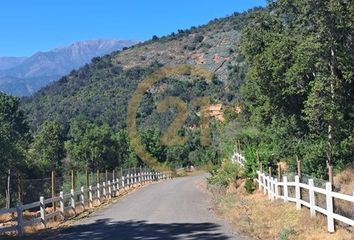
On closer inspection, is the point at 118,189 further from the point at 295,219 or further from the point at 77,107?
the point at 77,107

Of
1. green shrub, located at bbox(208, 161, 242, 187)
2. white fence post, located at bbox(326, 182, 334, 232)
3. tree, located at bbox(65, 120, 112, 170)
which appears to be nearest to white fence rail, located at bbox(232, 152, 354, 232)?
white fence post, located at bbox(326, 182, 334, 232)

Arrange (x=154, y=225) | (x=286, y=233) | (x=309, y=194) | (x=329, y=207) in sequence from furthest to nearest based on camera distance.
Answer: (x=154, y=225) < (x=309, y=194) < (x=286, y=233) < (x=329, y=207)

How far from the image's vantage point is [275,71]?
27125 millimetres

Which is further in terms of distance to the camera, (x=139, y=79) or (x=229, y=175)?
(x=139, y=79)

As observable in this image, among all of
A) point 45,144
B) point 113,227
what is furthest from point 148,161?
point 113,227

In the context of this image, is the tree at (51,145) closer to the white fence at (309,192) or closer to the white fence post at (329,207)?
the white fence at (309,192)

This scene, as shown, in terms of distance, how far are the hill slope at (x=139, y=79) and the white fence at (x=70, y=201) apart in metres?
65.1

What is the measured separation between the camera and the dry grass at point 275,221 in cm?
1227

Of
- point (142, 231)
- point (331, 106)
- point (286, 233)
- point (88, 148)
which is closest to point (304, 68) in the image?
point (331, 106)

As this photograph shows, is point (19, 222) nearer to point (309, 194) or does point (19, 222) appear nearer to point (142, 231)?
point (142, 231)

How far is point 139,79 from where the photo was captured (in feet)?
507

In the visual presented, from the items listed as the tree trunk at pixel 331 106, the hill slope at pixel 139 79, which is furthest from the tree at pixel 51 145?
the tree trunk at pixel 331 106

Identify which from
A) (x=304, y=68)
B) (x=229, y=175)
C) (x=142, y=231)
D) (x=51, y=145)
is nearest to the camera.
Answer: (x=142, y=231)

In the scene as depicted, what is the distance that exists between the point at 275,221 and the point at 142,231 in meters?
3.71
